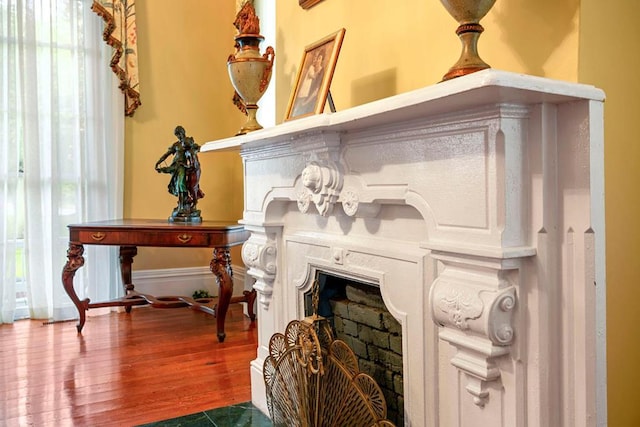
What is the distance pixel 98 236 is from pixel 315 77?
6.47 feet

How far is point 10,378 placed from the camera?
2.51 meters

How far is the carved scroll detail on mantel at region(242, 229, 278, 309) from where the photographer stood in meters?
2.07

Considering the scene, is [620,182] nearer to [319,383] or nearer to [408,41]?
[408,41]

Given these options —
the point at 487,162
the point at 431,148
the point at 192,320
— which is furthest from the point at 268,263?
the point at 192,320

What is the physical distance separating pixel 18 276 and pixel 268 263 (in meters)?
2.40

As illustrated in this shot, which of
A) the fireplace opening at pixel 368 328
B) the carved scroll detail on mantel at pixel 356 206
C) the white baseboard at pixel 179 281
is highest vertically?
the carved scroll detail on mantel at pixel 356 206

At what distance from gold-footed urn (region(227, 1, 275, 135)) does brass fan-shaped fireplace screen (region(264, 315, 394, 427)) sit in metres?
0.93

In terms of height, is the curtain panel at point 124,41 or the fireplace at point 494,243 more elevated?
the curtain panel at point 124,41

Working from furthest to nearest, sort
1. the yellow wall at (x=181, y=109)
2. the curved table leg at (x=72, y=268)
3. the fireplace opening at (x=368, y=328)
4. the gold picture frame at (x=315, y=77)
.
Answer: the yellow wall at (x=181, y=109), the curved table leg at (x=72, y=268), the gold picture frame at (x=315, y=77), the fireplace opening at (x=368, y=328)

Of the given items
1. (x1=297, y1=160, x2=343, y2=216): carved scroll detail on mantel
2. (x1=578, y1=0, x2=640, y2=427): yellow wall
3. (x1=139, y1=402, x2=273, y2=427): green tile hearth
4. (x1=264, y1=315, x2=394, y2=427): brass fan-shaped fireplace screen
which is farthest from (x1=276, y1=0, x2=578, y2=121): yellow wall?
(x1=139, y1=402, x2=273, y2=427): green tile hearth

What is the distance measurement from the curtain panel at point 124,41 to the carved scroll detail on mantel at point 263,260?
223 centimetres

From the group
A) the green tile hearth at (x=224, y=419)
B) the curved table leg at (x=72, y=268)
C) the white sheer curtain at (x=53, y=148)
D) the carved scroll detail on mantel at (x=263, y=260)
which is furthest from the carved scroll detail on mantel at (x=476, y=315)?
the white sheer curtain at (x=53, y=148)

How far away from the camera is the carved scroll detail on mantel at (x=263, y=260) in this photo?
207cm

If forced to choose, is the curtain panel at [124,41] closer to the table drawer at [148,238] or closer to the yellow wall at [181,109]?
the yellow wall at [181,109]
